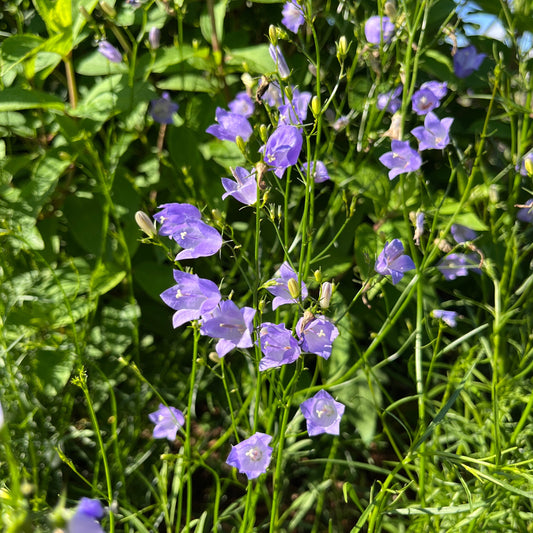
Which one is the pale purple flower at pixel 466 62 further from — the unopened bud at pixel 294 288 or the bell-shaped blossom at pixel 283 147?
the unopened bud at pixel 294 288

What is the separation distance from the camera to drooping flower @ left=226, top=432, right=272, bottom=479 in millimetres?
1136

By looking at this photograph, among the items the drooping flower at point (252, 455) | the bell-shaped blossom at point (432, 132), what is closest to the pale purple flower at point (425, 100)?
the bell-shaped blossom at point (432, 132)

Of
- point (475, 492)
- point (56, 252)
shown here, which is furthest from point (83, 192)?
point (475, 492)

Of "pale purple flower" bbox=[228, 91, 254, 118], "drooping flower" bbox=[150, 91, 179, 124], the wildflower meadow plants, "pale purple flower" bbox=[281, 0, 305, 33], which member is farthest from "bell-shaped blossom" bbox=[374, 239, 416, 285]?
"drooping flower" bbox=[150, 91, 179, 124]

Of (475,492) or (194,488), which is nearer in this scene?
(475,492)

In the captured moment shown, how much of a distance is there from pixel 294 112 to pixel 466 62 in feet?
3.73

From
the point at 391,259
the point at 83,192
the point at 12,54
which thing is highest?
the point at 12,54

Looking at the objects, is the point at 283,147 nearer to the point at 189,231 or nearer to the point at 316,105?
the point at 316,105

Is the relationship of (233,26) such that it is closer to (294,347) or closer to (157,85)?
(157,85)

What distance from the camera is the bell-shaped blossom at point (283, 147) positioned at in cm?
105

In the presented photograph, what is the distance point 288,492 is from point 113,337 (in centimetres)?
71

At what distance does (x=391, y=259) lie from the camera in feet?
3.95

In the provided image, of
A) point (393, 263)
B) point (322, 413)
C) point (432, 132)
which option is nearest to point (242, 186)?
point (393, 263)

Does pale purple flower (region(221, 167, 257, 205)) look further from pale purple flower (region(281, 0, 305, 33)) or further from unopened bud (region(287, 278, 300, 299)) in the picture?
Answer: pale purple flower (region(281, 0, 305, 33))
